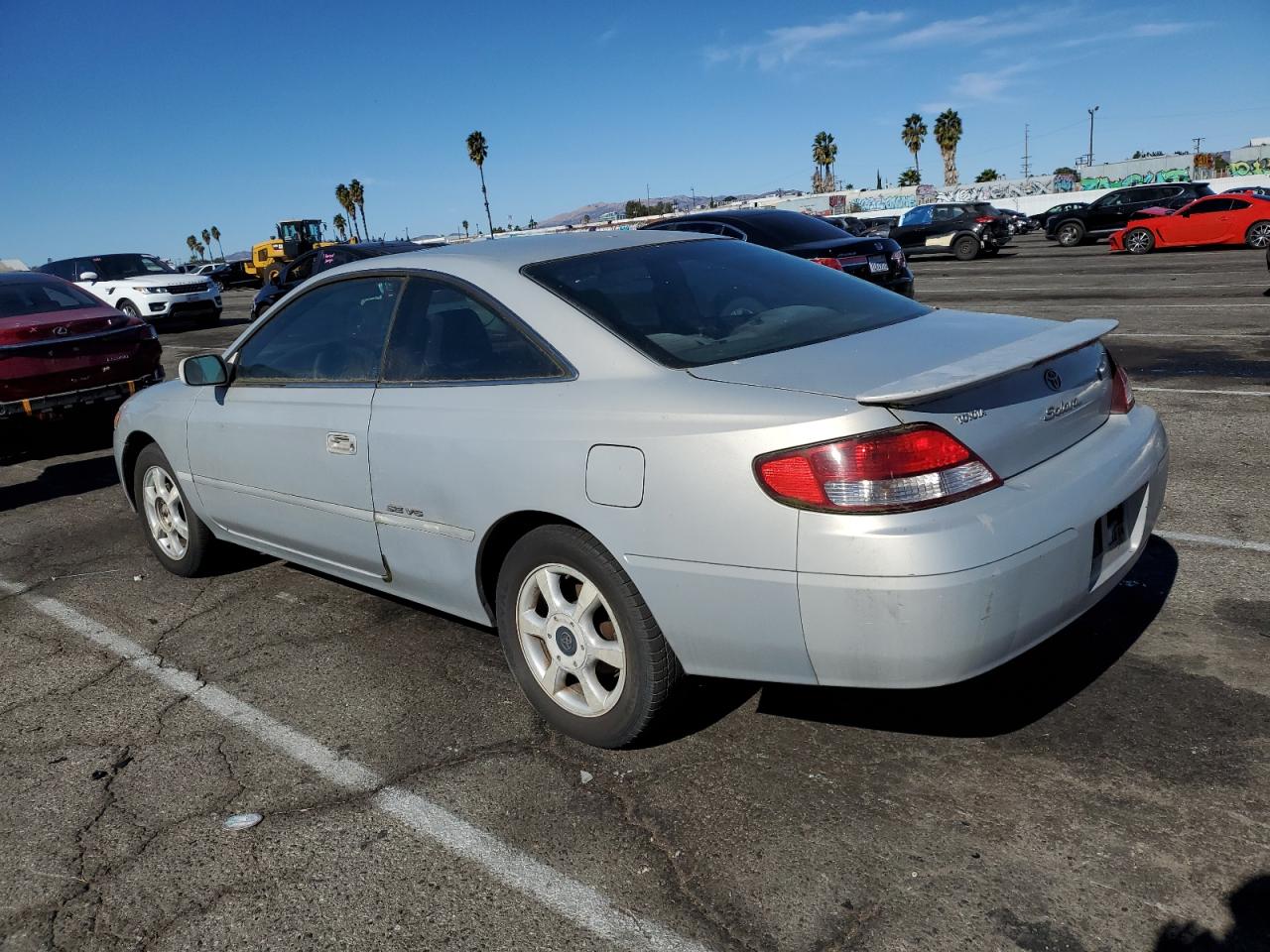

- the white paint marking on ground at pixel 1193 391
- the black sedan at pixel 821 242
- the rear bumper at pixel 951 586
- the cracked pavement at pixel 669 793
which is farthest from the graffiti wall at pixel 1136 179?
the rear bumper at pixel 951 586

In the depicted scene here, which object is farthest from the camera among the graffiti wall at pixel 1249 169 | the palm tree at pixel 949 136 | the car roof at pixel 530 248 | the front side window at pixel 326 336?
the palm tree at pixel 949 136

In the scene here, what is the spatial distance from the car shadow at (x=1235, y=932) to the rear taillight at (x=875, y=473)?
41.4 inches

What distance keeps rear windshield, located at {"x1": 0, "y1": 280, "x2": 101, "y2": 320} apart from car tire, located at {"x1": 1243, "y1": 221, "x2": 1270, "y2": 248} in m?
23.3

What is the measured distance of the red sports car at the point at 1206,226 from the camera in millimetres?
22906

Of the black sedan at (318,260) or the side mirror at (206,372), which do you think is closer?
the side mirror at (206,372)

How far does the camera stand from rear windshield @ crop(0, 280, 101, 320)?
901cm

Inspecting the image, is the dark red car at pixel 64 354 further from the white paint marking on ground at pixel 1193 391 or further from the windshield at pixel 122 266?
the windshield at pixel 122 266

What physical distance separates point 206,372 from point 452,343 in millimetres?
1573

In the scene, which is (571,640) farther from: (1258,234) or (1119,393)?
(1258,234)

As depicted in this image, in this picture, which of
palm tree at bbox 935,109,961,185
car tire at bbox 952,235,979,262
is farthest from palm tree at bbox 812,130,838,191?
car tire at bbox 952,235,979,262

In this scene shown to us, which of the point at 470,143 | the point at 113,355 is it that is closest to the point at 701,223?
the point at 113,355

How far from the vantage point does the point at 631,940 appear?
235cm

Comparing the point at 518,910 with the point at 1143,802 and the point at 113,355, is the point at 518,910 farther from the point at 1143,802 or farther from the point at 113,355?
the point at 113,355

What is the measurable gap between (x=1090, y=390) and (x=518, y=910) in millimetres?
2199
